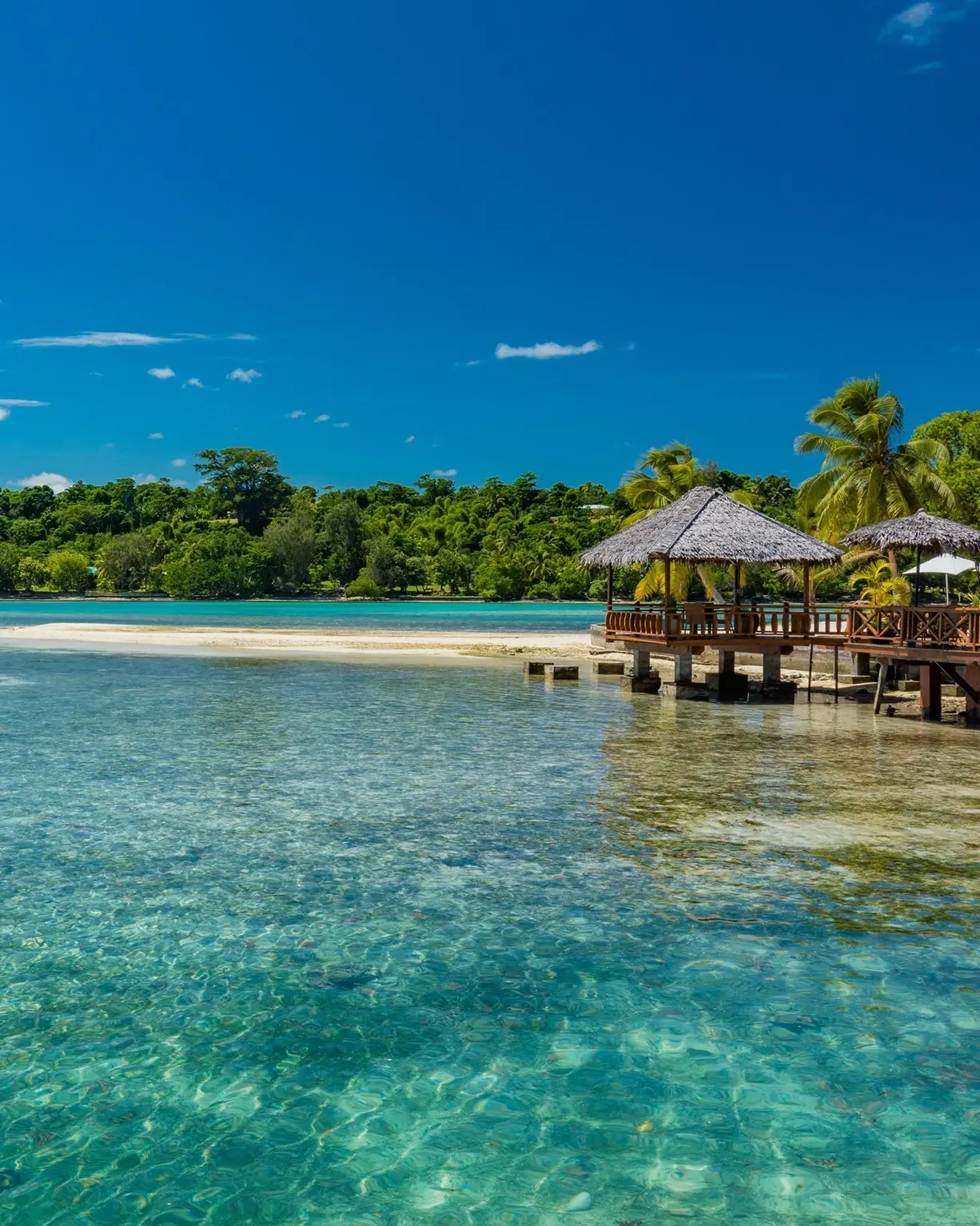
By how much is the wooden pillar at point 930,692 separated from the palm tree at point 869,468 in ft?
26.0

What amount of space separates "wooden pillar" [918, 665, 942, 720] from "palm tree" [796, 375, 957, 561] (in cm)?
791

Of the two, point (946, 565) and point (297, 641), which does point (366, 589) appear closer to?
point (297, 641)

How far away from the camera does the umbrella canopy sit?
1809 cm

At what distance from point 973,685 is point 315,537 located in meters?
85.8

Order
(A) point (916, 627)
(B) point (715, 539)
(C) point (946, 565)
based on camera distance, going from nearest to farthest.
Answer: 1. (A) point (916, 627)
2. (C) point (946, 565)
3. (B) point (715, 539)

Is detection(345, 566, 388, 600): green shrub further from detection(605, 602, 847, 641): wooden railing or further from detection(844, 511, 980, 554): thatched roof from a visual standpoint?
detection(844, 511, 980, 554): thatched roof

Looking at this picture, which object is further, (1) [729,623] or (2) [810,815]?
(1) [729,623]

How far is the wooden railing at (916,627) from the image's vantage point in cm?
1622

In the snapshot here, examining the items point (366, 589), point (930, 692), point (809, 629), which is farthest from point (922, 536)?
point (366, 589)

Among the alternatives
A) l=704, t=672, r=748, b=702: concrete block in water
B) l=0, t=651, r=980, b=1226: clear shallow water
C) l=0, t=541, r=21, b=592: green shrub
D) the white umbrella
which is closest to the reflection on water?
l=0, t=651, r=980, b=1226: clear shallow water

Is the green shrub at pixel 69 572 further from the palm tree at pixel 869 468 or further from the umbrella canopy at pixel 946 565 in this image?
the umbrella canopy at pixel 946 565

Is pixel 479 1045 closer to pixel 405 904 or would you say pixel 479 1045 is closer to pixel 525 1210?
pixel 525 1210

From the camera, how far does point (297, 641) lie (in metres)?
38.6

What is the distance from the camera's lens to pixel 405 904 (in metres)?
7.38
